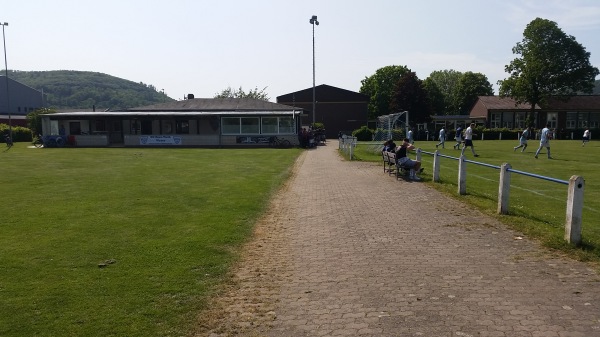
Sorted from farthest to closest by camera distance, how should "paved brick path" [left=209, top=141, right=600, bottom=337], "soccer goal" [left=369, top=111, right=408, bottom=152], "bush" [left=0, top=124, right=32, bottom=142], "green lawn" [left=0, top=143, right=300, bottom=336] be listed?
1. "bush" [left=0, top=124, right=32, bottom=142]
2. "soccer goal" [left=369, top=111, right=408, bottom=152]
3. "green lawn" [left=0, top=143, right=300, bottom=336]
4. "paved brick path" [left=209, top=141, right=600, bottom=337]

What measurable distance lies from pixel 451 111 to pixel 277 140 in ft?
223

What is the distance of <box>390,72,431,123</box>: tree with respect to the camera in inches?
2694

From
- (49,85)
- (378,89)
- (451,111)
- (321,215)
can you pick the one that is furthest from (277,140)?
(49,85)

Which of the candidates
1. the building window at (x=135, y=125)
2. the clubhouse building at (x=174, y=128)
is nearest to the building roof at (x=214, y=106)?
the building window at (x=135, y=125)

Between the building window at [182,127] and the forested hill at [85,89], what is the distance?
325 feet

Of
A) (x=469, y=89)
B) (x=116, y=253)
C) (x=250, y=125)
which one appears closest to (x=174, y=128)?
(x=250, y=125)

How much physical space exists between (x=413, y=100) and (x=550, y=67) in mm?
18441

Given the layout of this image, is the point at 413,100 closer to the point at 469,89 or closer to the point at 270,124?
the point at 469,89

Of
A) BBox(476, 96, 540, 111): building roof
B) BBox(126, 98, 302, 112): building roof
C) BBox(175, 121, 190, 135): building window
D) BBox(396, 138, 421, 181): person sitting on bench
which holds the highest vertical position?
BBox(476, 96, 540, 111): building roof

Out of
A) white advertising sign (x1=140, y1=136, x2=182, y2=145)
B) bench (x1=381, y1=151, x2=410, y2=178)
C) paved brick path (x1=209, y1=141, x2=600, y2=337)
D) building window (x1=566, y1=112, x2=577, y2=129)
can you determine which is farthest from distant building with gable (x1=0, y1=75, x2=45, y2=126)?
paved brick path (x1=209, y1=141, x2=600, y2=337)

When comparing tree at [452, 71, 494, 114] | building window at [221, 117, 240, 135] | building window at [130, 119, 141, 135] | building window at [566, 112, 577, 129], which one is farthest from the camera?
tree at [452, 71, 494, 114]

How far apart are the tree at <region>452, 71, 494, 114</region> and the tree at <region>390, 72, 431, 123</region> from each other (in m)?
28.8

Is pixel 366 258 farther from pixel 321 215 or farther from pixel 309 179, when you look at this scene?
pixel 309 179

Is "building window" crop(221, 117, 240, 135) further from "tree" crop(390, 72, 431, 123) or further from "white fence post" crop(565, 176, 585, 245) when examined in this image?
"white fence post" crop(565, 176, 585, 245)
